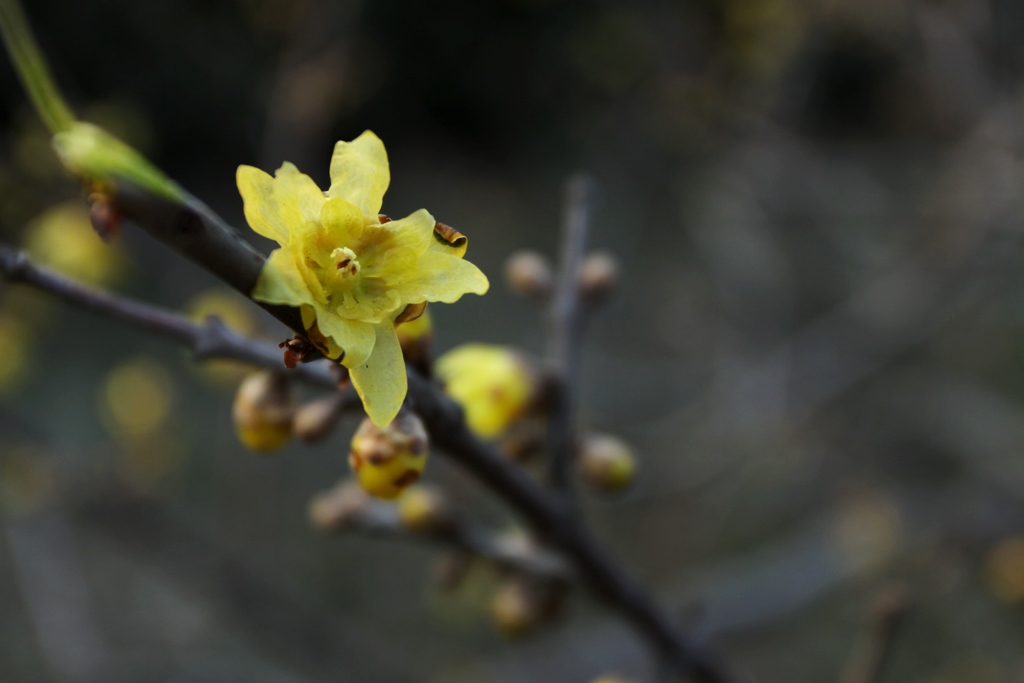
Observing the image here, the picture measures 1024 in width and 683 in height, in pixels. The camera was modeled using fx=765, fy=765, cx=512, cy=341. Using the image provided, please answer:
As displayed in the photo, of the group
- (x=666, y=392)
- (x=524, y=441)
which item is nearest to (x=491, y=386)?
(x=524, y=441)

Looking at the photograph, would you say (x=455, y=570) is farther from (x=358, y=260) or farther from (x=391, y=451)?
(x=358, y=260)

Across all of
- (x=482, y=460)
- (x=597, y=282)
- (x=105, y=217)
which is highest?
(x=597, y=282)

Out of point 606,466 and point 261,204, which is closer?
point 261,204

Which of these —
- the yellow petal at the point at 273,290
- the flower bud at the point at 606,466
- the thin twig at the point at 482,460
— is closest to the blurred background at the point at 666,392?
the thin twig at the point at 482,460

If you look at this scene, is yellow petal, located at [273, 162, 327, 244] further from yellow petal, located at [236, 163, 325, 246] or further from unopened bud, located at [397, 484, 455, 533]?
unopened bud, located at [397, 484, 455, 533]

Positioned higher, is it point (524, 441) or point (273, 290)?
point (524, 441)

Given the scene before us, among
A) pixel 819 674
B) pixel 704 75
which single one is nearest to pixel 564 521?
pixel 819 674
